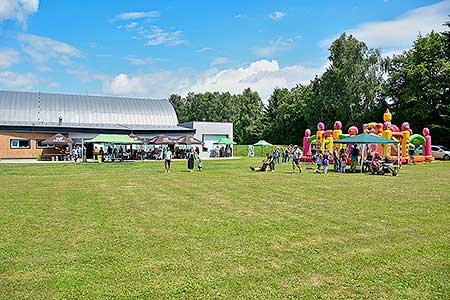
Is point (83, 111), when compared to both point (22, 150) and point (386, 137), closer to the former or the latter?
point (22, 150)

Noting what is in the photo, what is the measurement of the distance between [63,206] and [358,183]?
11.3 meters

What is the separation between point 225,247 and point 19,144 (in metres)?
39.9

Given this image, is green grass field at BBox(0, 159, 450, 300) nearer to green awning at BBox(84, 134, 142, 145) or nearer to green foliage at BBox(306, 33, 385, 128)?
green awning at BBox(84, 134, 142, 145)

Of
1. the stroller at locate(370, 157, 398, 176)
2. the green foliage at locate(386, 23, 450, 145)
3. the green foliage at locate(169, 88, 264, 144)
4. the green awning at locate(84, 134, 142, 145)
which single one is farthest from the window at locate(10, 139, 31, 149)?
the green foliage at locate(169, 88, 264, 144)

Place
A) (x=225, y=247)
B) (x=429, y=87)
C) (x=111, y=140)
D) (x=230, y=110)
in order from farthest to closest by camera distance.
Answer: (x=230, y=110), (x=429, y=87), (x=111, y=140), (x=225, y=247)

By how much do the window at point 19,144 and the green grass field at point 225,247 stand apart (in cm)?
3170

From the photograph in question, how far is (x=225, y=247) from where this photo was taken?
6.86m

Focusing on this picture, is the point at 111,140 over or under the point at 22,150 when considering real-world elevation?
over

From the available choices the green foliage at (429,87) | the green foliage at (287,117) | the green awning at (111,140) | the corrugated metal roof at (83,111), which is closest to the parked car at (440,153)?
the green foliage at (429,87)

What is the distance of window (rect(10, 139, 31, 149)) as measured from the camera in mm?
40772

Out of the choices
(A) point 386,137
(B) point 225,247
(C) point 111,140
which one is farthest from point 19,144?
(B) point 225,247

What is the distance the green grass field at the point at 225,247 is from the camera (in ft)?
16.6

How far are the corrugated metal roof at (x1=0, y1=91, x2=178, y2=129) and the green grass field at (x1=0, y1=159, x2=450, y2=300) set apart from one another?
Result: 35351 millimetres

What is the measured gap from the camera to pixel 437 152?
38312 millimetres
